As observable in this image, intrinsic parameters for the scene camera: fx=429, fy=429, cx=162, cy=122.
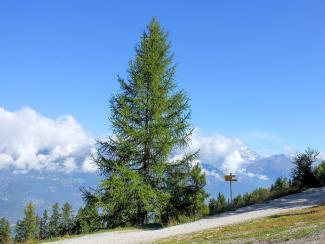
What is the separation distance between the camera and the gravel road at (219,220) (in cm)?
2414

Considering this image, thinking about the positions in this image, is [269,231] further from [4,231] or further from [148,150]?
[4,231]

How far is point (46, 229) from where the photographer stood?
4970 inches

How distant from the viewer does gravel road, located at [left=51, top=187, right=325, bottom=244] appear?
24.1m

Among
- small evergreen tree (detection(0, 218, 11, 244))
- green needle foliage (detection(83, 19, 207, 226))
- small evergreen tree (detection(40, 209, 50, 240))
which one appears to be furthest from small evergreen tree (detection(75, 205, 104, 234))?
small evergreen tree (detection(40, 209, 50, 240))

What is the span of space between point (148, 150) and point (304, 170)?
1478 cm

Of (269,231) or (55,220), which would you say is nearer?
(269,231)

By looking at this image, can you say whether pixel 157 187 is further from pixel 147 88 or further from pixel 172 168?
pixel 147 88

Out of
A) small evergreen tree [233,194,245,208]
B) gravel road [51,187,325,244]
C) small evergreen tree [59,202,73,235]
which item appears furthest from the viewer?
small evergreen tree [59,202,73,235]

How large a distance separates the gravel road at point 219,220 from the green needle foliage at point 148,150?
2371mm

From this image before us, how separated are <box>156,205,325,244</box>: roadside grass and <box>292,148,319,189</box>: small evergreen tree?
1128cm

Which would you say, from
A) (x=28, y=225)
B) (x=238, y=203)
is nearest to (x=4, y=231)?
(x=28, y=225)

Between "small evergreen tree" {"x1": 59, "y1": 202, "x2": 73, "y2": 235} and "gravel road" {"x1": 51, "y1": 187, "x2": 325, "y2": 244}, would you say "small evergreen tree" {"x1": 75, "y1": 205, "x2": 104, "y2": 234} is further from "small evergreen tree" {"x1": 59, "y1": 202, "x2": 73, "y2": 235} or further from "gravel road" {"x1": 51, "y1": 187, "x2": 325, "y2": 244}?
"small evergreen tree" {"x1": 59, "y1": 202, "x2": 73, "y2": 235}

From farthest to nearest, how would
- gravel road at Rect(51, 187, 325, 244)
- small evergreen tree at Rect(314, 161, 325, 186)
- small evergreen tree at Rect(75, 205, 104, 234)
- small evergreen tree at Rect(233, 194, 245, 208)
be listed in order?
small evergreen tree at Rect(314, 161, 325, 186) < small evergreen tree at Rect(233, 194, 245, 208) < small evergreen tree at Rect(75, 205, 104, 234) < gravel road at Rect(51, 187, 325, 244)

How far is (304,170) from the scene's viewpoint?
36.8 m
